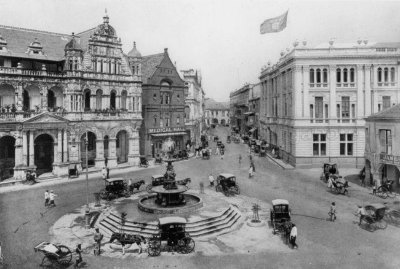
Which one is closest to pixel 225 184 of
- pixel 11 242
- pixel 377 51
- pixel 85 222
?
pixel 85 222

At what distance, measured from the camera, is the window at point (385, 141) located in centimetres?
3488

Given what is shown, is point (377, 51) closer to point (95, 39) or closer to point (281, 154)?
point (281, 154)

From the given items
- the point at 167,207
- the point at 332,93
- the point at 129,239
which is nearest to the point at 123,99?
the point at 167,207

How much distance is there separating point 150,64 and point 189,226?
4385 centimetres

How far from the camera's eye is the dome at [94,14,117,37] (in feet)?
153

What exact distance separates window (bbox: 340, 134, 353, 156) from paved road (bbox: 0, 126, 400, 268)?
9273 millimetres

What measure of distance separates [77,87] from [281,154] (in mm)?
33212

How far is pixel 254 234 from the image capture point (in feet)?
71.9

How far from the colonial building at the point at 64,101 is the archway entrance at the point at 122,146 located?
0.48 ft

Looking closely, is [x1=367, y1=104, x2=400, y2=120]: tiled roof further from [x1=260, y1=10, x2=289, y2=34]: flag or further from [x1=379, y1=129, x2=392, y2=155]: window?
[x1=260, y1=10, x2=289, y2=34]: flag

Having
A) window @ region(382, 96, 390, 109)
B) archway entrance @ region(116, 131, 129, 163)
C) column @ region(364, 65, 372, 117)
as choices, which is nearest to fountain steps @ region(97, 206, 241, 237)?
archway entrance @ region(116, 131, 129, 163)

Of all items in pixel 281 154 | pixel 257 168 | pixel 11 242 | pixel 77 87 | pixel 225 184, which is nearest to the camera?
pixel 11 242

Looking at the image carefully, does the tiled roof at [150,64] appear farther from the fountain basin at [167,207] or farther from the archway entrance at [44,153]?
the fountain basin at [167,207]

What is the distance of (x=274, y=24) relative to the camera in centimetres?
3775
